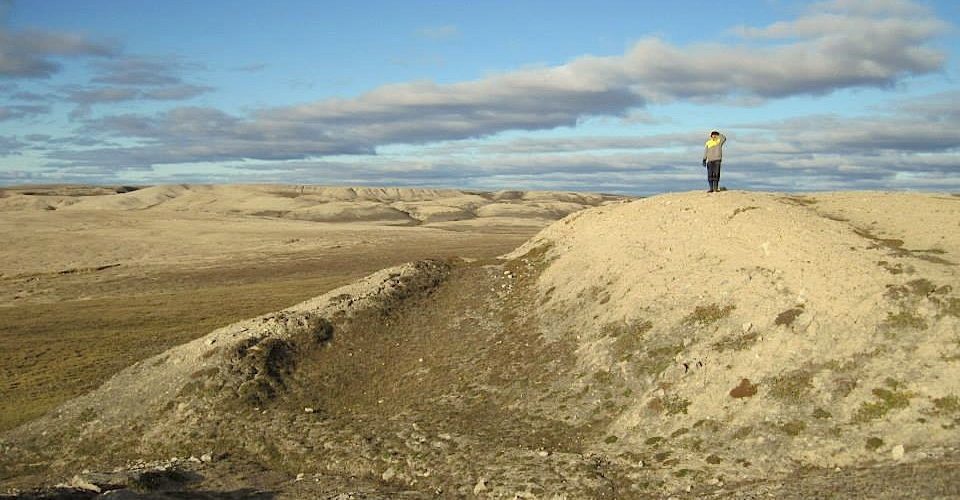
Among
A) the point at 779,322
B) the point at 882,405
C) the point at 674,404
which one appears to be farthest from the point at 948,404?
the point at 674,404

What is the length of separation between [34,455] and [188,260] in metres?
65.1

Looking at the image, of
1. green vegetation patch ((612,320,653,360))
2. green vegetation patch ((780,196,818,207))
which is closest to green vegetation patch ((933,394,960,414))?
green vegetation patch ((612,320,653,360))

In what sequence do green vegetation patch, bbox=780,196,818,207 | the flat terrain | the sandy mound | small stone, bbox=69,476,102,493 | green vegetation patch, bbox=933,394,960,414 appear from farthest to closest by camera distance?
the flat terrain, green vegetation patch, bbox=780,196,818,207, small stone, bbox=69,476,102,493, the sandy mound, green vegetation patch, bbox=933,394,960,414

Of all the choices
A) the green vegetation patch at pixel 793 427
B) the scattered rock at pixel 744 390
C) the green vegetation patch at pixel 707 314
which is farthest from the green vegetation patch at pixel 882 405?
the green vegetation patch at pixel 707 314

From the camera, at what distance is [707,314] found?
23.5 metres

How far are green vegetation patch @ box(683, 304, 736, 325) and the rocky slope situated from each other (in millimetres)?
145

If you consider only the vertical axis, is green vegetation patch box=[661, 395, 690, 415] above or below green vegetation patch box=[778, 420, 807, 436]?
below

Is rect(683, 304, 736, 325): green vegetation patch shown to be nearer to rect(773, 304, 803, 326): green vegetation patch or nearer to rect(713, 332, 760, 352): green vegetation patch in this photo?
rect(713, 332, 760, 352): green vegetation patch

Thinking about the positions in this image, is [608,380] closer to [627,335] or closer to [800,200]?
[627,335]

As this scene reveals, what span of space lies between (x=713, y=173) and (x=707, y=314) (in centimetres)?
1152

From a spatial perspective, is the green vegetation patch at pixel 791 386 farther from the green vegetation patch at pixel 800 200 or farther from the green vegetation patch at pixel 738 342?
the green vegetation patch at pixel 800 200

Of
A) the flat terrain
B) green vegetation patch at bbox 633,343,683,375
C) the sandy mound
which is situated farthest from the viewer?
the flat terrain

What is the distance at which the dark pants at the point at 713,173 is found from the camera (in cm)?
3291

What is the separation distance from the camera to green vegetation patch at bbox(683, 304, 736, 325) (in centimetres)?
2320
